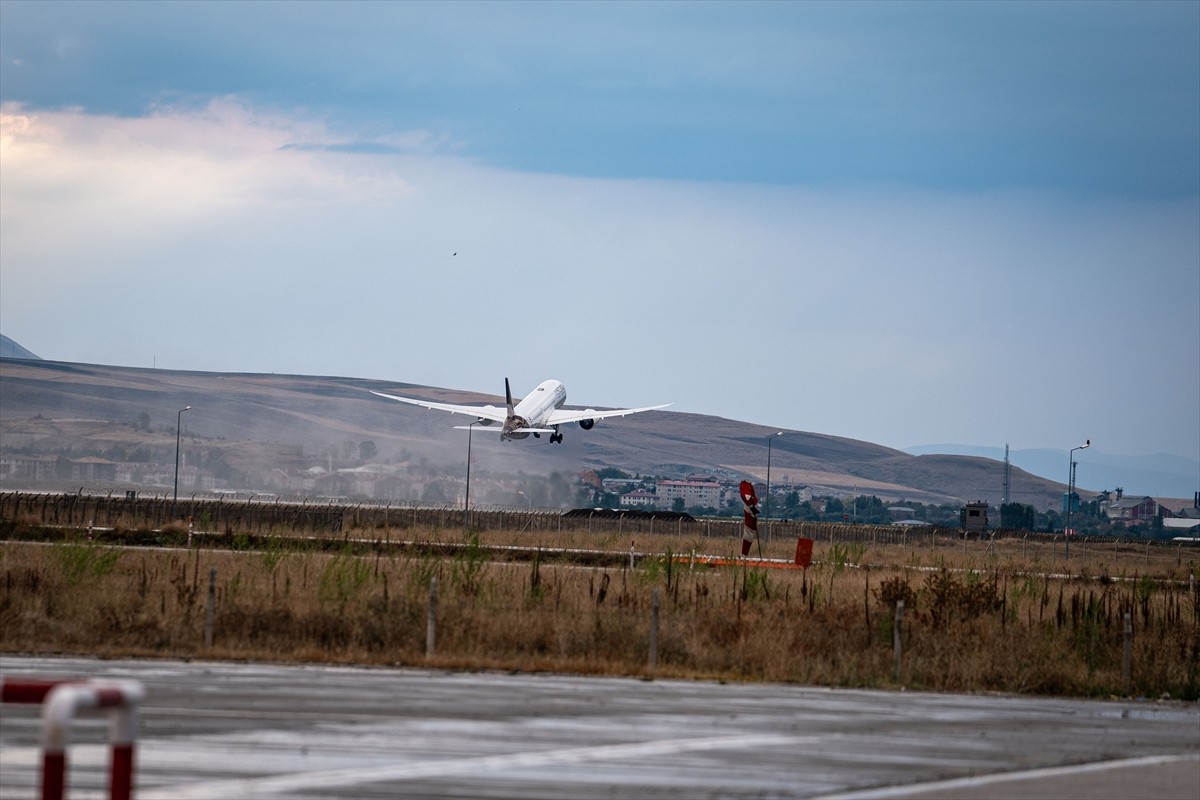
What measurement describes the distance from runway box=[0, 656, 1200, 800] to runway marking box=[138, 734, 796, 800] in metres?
0.03

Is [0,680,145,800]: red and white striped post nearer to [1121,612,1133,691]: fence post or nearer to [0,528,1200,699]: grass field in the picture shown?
[0,528,1200,699]: grass field

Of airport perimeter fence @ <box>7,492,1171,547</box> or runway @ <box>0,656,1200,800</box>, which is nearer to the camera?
runway @ <box>0,656,1200,800</box>

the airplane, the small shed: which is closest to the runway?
the airplane

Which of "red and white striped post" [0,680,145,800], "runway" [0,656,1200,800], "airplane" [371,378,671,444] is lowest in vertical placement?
"runway" [0,656,1200,800]

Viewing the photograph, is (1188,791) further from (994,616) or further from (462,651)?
(994,616)

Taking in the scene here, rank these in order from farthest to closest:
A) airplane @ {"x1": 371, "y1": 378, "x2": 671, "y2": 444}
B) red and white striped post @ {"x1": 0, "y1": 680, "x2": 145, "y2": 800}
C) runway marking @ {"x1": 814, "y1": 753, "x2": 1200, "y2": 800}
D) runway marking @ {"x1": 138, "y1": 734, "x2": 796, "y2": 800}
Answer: airplane @ {"x1": 371, "y1": 378, "x2": 671, "y2": 444}
runway marking @ {"x1": 814, "y1": 753, "x2": 1200, "y2": 800}
runway marking @ {"x1": 138, "y1": 734, "x2": 796, "y2": 800}
red and white striped post @ {"x1": 0, "y1": 680, "x2": 145, "y2": 800}

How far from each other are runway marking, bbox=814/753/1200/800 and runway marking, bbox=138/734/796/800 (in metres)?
2.47

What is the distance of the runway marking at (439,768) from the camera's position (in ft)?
41.6

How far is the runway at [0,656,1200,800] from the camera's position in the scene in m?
13.7

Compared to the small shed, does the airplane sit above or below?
above

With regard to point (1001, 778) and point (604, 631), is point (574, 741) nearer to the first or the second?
point (1001, 778)

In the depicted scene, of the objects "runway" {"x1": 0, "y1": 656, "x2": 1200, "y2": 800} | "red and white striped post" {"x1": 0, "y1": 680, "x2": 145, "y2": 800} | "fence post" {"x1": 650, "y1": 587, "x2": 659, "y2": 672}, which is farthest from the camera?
"fence post" {"x1": 650, "y1": 587, "x2": 659, "y2": 672}

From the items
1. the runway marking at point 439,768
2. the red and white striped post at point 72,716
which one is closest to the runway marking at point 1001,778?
the runway marking at point 439,768

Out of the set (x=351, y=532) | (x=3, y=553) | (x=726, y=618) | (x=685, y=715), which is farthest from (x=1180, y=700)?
(x=351, y=532)
